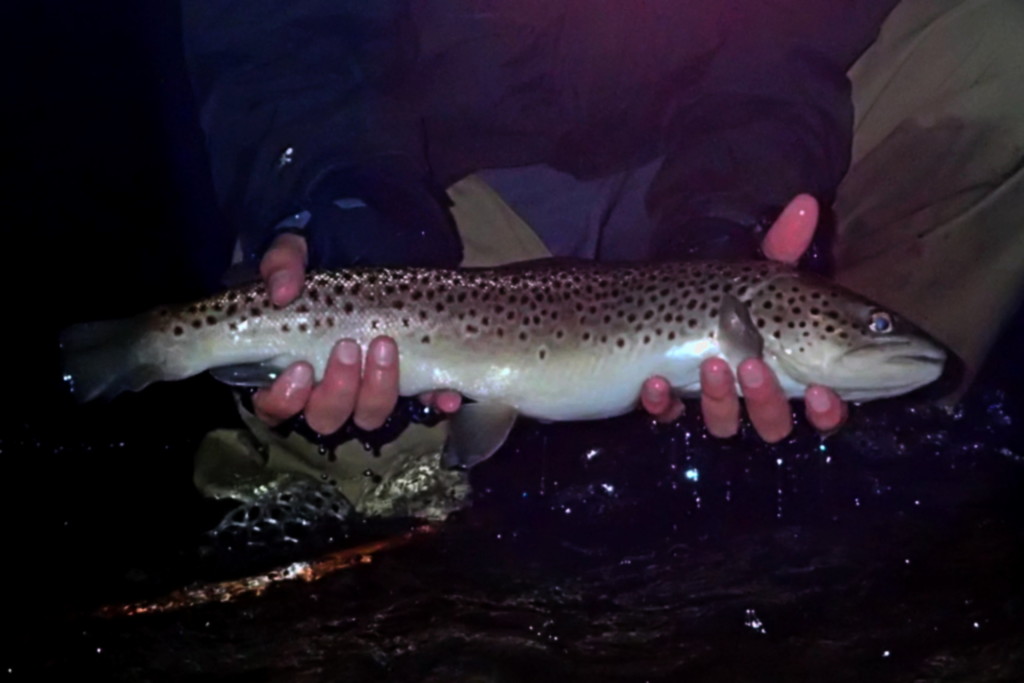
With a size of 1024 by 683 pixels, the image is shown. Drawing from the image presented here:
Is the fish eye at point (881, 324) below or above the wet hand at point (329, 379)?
above

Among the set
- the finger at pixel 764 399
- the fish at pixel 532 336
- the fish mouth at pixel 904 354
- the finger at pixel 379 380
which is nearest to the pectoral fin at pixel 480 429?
the fish at pixel 532 336

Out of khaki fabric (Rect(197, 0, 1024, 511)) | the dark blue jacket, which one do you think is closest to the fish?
the dark blue jacket

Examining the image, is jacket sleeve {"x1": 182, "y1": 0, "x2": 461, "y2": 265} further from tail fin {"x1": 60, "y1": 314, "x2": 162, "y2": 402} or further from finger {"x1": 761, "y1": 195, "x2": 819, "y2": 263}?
finger {"x1": 761, "y1": 195, "x2": 819, "y2": 263}

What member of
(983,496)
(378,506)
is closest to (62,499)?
(378,506)

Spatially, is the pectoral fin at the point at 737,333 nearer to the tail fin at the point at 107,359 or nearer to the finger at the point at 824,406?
the finger at the point at 824,406

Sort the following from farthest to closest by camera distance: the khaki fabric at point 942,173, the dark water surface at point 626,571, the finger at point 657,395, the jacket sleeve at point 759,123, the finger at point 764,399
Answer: the khaki fabric at point 942,173
the jacket sleeve at point 759,123
the finger at point 657,395
the finger at point 764,399
the dark water surface at point 626,571
